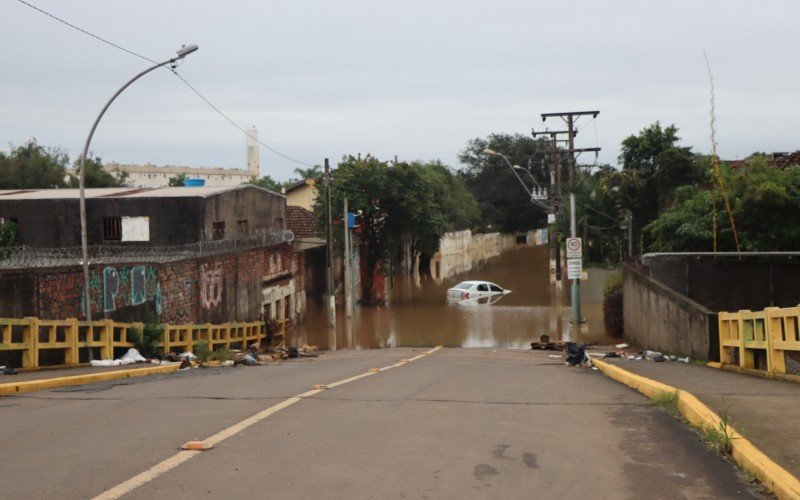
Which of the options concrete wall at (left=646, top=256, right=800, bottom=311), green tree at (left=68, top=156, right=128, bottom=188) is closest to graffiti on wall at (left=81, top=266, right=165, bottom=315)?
concrete wall at (left=646, top=256, right=800, bottom=311)

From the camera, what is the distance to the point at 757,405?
885cm

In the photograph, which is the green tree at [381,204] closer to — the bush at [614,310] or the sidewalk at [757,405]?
the bush at [614,310]

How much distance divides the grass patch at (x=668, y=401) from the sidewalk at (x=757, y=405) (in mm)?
283

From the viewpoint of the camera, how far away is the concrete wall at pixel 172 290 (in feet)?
60.4

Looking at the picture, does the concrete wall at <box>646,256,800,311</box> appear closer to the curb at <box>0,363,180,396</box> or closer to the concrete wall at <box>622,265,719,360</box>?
the concrete wall at <box>622,265,719,360</box>

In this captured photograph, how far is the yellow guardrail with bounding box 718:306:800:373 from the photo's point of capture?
13.0 metres

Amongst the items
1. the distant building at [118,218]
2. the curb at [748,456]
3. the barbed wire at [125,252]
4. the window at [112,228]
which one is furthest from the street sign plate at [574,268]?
the curb at [748,456]

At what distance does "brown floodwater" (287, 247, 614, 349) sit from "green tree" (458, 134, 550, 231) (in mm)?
37330

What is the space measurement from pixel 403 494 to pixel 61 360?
1330 cm

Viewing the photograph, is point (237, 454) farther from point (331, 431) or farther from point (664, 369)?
point (664, 369)

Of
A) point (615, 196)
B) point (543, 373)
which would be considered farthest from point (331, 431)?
point (615, 196)

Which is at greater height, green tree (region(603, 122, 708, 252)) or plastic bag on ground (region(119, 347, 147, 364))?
green tree (region(603, 122, 708, 252))

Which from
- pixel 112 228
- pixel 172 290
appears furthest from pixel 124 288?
pixel 112 228

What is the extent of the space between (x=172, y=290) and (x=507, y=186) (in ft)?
268
